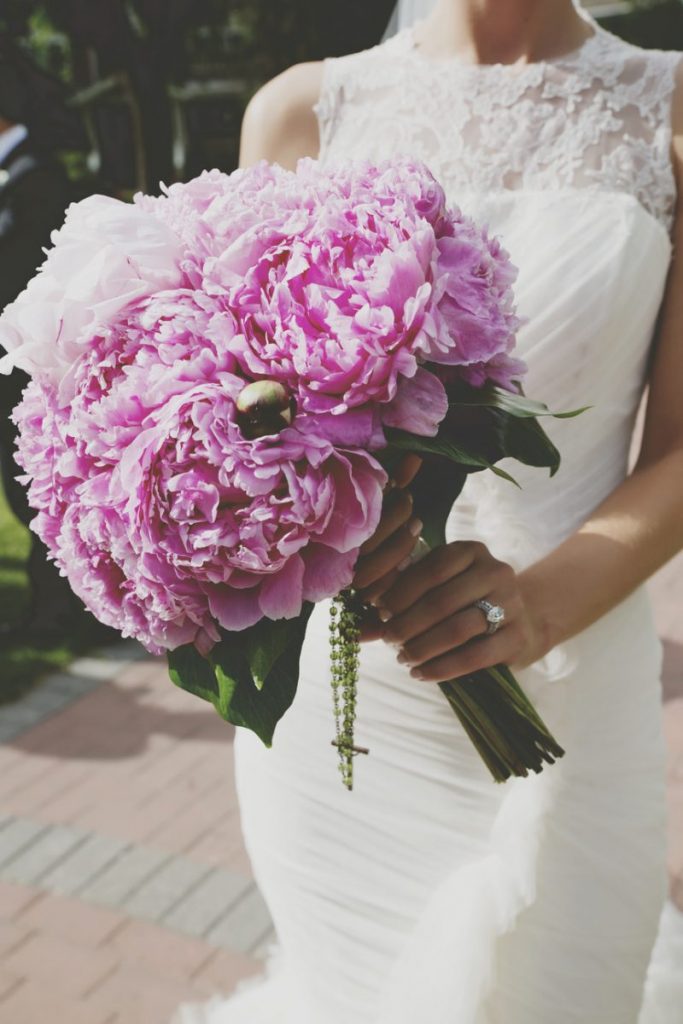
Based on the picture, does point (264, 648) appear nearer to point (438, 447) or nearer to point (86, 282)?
point (438, 447)

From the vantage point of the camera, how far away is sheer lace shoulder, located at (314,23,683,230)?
2014 mm

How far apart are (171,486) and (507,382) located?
49cm

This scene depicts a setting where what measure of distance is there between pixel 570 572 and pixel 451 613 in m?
0.38

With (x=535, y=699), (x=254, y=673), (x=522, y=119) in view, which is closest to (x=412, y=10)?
(x=522, y=119)

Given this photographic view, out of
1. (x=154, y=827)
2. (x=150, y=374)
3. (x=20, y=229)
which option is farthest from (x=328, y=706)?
(x=20, y=229)

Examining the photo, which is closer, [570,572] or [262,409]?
[262,409]

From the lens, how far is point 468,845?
2107 millimetres

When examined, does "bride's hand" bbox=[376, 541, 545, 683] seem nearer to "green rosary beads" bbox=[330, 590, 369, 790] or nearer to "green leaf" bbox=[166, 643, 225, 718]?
"green rosary beads" bbox=[330, 590, 369, 790]

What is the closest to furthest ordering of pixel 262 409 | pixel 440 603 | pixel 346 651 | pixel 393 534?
pixel 262 409, pixel 393 534, pixel 440 603, pixel 346 651

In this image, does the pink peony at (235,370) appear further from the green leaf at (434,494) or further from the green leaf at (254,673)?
the green leaf at (434,494)

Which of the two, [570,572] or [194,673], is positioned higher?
[194,673]

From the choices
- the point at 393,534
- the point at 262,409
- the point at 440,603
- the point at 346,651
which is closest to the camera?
the point at 262,409

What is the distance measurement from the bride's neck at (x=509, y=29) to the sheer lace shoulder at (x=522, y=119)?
0.03 meters

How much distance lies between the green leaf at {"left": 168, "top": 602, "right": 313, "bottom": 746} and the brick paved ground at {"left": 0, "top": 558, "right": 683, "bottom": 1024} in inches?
85.8
